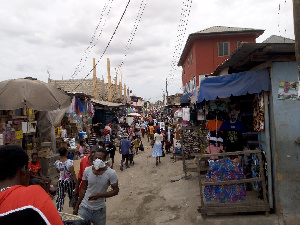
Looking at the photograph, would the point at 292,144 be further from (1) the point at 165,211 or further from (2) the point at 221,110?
(1) the point at 165,211

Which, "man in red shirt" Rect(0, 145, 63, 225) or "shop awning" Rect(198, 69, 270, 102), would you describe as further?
"shop awning" Rect(198, 69, 270, 102)

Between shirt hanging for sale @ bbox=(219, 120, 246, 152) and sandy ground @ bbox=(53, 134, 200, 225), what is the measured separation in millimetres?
1767

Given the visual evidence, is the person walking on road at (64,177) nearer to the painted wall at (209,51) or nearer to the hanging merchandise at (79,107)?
the hanging merchandise at (79,107)

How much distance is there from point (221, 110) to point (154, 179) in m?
4.21

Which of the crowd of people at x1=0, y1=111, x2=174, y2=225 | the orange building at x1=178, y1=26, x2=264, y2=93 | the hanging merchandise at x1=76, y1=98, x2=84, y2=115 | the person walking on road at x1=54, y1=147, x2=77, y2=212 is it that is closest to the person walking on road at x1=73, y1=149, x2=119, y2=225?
the crowd of people at x1=0, y1=111, x2=174, y2=225

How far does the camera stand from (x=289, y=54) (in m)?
4.90

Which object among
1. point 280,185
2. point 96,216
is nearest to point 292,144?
point 280,185

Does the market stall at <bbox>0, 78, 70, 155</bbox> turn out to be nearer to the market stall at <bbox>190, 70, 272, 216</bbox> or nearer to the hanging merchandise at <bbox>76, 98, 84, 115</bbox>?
the market stall at <bbox>190, 70, 272, 216</bbox>

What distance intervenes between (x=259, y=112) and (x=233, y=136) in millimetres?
1211

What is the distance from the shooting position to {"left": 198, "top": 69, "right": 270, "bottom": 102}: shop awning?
203 inches

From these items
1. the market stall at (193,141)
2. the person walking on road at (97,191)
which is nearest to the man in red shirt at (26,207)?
the person walking on road at (97,191)

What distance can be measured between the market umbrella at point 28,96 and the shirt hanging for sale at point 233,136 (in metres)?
4.50

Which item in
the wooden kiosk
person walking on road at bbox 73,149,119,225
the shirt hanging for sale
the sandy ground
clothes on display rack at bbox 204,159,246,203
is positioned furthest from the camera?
the shirt hanging for sale

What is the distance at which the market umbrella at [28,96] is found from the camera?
5410 mm
